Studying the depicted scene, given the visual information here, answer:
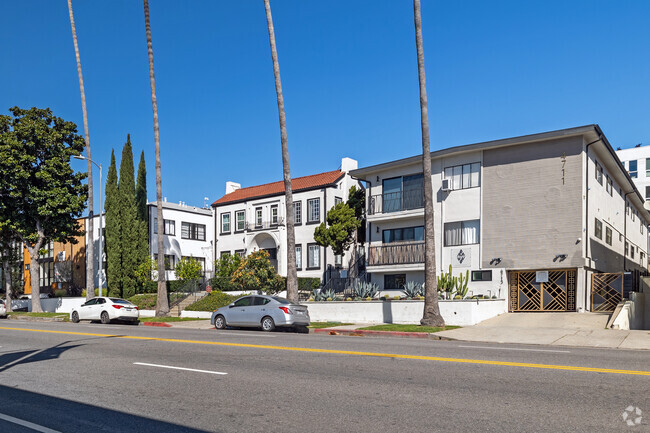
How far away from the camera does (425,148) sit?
2422 cm

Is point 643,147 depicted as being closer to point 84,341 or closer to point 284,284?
point 284,284

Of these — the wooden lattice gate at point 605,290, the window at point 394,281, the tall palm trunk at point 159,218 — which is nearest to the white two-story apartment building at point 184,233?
the tall palm trunk at point 159,218

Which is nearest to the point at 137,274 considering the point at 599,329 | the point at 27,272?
the point at 27,272

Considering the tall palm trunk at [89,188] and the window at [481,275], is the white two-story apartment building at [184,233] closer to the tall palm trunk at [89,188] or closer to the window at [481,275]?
the tall palm trunk at [89,188]

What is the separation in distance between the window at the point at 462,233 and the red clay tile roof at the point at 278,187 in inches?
519

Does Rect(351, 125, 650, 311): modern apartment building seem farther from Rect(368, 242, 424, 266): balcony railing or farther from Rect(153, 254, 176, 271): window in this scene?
Rect(153, 254, 176, 271): window

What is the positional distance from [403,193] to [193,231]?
27.4 metres

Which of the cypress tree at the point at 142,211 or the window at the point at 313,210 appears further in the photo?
the cypress tree at the point at 142,211

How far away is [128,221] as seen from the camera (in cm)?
4575

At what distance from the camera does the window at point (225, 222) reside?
163ft

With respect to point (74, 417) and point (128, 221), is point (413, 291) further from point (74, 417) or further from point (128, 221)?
point (128, 221)

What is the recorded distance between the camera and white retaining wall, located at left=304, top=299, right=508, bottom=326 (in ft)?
83.4

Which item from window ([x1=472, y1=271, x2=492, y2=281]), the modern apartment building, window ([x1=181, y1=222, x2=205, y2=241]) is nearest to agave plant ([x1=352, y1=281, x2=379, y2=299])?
the modern apartment building

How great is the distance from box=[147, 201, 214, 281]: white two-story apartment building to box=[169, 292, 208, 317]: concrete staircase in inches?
439
